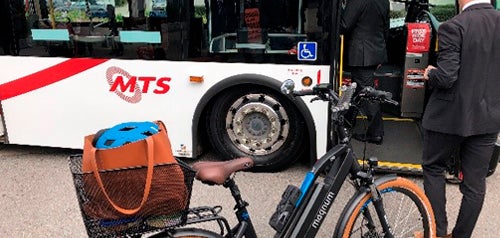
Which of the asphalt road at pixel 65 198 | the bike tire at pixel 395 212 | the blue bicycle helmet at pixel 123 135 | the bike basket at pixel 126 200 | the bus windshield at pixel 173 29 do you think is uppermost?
the bus windshield at pixel 173 29

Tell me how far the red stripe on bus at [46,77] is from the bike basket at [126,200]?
9.27 feet

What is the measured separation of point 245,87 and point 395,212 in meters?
2.10

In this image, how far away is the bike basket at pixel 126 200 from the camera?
7.09 ft

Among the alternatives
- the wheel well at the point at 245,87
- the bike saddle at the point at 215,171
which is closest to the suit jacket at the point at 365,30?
the wheel well at the point at 245,87

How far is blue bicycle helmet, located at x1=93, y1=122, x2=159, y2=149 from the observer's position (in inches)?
88.4

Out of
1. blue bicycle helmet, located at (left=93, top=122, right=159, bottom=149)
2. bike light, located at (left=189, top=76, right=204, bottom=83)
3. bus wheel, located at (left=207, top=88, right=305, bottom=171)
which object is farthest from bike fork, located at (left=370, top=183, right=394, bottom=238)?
bike light, located at (left=189, top=76, right=204, bottom=83)

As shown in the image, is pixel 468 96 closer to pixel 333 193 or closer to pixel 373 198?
pixel 373 198

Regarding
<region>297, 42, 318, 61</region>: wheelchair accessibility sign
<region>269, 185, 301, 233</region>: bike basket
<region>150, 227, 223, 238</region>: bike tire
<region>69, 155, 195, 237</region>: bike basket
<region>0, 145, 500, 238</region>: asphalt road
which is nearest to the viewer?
<region>69, 155, 195, 237</region>: bike basket

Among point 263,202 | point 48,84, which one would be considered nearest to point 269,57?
point 263,202

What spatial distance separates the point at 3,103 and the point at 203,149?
2188 mm

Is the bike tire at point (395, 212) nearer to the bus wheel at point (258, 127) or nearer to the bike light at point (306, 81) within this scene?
the bike light at point (306, 81)

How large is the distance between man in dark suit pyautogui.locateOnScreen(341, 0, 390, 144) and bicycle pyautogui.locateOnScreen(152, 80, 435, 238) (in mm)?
2108

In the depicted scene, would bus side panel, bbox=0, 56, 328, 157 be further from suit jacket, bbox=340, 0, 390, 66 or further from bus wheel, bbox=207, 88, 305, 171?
suit jacket, bbox=340, 0, 390, 66

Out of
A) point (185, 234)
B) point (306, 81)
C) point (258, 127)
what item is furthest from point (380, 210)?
point (258, 127)
